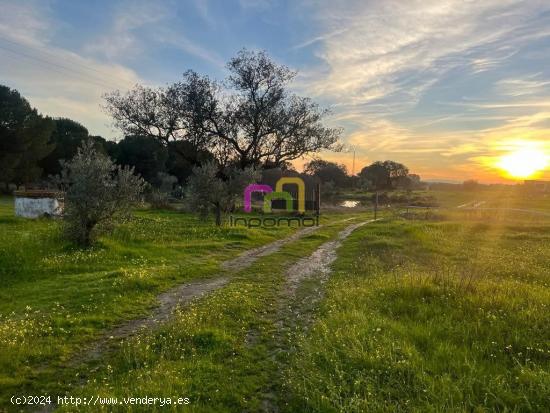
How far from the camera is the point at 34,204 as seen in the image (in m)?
22.8

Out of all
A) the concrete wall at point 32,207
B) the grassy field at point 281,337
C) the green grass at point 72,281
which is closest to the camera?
the grassy field at point 281,337

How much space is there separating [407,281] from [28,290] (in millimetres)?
10498

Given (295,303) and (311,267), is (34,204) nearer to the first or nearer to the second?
(311,267)

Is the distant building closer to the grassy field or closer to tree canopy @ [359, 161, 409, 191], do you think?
tree canopy @ [359, 161, 409, 191]

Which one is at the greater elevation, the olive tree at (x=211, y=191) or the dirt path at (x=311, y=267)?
the olive tree at (x=211, y=191)

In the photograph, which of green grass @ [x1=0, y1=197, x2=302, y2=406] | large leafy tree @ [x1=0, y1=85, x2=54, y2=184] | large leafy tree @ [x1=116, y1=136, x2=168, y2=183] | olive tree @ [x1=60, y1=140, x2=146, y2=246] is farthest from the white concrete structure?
large leafy tree @ [x1=116, y1=136, x2=168, y2=183]

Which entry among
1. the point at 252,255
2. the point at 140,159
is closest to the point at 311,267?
the point at 252,255

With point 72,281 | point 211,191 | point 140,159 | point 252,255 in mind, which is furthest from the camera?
point 140,159

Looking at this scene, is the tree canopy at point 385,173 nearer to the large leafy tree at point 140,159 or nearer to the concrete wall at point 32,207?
the large leafy tree at point 140,159

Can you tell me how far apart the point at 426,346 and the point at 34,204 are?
23470 millimetres

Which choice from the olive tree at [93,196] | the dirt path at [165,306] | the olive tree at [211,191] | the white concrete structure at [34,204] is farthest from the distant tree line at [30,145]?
the dirt path at [165,306]

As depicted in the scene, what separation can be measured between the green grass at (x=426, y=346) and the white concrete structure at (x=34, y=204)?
18904 mm

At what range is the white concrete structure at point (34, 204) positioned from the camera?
22.8 meters

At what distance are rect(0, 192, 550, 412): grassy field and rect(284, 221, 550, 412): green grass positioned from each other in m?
0.03
